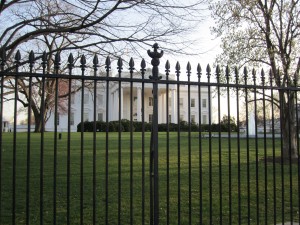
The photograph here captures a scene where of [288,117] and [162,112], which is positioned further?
[162,112]

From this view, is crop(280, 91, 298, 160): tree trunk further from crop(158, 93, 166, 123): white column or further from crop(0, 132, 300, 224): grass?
crop(158, 93, 166, 123): white column

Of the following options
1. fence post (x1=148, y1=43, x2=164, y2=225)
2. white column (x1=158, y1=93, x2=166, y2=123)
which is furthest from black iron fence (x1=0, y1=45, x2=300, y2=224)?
white column (x1=158, y1=93, x2=166, y2=123)

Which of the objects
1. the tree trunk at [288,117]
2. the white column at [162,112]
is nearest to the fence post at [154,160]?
the tree trunk at [288,117]

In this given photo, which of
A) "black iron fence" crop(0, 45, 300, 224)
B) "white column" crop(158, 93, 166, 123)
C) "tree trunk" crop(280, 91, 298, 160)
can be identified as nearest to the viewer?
"black iron fence" crop(0, 45, 300, 224)

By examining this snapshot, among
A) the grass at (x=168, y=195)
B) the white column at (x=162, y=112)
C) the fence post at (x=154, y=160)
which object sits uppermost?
the white column at (x=162, y=112)

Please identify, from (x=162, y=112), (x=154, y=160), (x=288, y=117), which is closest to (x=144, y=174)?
(x=154, y=160)

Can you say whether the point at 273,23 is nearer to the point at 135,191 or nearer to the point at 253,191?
the point at 253,191

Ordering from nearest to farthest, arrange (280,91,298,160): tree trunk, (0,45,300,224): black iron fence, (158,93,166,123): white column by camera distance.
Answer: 1. (0,45,300,224): black iron fence
2. (280,91,298,160): tree trunk
3. (158,93,166,123): white column

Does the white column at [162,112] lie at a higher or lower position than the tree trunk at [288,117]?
higher

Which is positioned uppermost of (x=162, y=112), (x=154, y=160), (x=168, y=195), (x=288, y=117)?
(x=162, y=112)

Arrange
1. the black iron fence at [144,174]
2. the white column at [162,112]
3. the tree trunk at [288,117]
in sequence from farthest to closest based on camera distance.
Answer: the white column at [162,112] → the tree trunk at [288,117] → the black iron fence at [144,174]

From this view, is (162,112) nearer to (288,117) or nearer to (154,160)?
(288,117)

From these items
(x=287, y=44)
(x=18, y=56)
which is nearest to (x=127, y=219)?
(x=18, y=56)

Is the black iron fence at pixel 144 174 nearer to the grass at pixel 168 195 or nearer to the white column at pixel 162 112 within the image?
the grass at pixel 168 195
